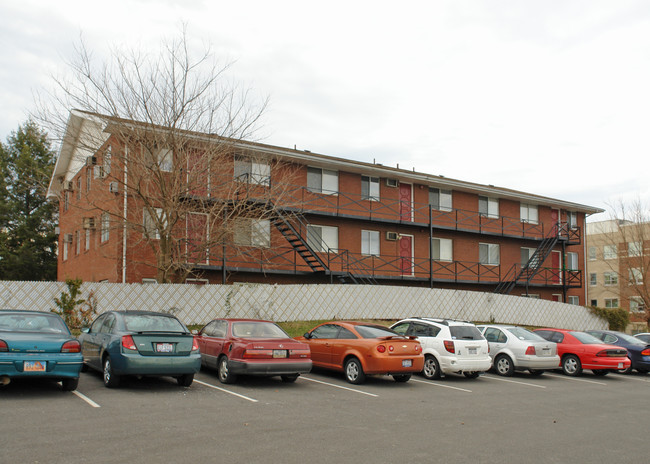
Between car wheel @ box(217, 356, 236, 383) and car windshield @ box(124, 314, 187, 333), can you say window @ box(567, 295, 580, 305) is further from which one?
car windshield @ box(124, 314, 187, 333)

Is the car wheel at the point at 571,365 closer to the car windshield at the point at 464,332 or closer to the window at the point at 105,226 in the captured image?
the car windshield at the point at 464,332

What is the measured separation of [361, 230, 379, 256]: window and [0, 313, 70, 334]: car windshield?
798 inches

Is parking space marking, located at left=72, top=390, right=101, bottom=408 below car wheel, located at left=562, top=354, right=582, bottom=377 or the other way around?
the other way around

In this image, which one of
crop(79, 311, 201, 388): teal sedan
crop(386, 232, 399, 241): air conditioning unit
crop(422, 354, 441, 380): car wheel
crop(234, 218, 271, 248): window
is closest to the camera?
crop(79, 311, 201, 388): teal sedan


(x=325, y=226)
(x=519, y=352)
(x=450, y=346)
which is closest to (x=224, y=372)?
(x=450, y=346)

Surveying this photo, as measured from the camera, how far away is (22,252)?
43469mm

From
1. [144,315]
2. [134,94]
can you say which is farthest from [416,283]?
[144,315]

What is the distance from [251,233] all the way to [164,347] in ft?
40.1

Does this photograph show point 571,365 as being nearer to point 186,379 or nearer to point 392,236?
point 186,379

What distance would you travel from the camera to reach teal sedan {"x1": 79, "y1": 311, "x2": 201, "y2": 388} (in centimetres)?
1078

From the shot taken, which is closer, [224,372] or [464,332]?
[224,372]

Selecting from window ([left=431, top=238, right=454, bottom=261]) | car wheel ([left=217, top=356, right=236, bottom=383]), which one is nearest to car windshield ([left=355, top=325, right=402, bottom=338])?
car wheel ([left=217, top=356, right=236, bottom=383])

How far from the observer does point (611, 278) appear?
176ft

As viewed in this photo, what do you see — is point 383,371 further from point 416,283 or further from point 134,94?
point 416,283
